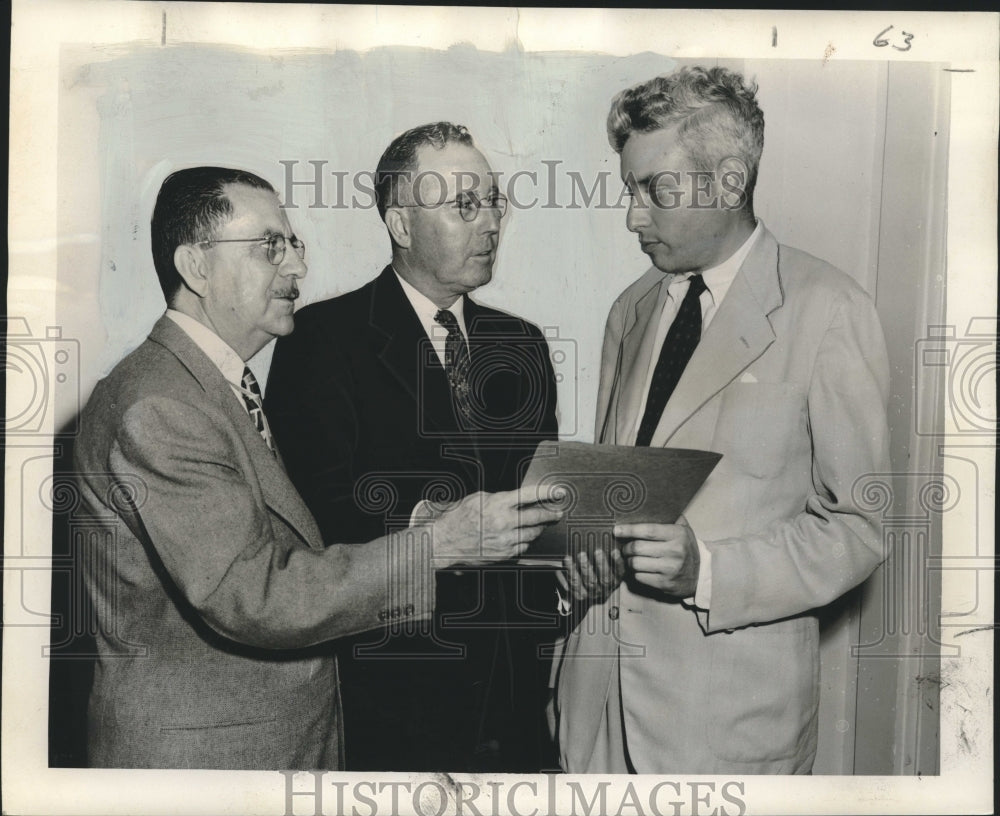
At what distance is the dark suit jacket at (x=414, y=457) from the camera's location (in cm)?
365

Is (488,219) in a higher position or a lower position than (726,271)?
higher

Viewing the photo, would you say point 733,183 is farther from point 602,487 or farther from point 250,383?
point 250,383

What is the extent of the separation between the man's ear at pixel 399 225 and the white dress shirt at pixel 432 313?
0.10 m

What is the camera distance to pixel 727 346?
361 cm

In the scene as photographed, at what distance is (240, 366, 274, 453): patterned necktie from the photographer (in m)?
3.61

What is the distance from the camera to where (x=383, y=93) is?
3.72m

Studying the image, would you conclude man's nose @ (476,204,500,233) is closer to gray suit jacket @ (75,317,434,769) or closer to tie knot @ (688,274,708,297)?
tie knot @ (688,274,708,297)

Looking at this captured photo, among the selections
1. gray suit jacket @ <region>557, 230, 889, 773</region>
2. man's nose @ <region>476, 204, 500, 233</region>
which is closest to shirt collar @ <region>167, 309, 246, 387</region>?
man's nose @ <region>476, 204, 500, 233</region>

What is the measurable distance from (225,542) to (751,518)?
5.16 ft

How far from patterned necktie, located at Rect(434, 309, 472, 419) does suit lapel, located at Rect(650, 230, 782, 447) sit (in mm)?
594

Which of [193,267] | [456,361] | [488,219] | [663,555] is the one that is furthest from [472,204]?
[663,555]

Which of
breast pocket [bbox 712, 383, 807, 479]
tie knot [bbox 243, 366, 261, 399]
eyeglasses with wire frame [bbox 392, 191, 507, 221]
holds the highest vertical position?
eyeglasses with wire frame [bbox 392, 191, 507, 221]

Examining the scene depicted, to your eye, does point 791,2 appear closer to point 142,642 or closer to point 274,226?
point 274,226

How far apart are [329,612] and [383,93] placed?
1.61 meters
